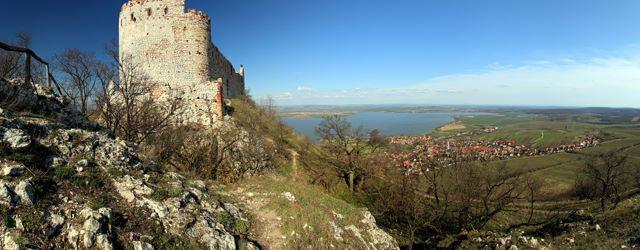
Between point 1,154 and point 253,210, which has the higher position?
point 1,154

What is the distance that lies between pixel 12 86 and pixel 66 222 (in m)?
6.76

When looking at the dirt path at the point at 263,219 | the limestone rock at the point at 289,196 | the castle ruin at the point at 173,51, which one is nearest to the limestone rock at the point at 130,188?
the dirt path at the point at 263,219

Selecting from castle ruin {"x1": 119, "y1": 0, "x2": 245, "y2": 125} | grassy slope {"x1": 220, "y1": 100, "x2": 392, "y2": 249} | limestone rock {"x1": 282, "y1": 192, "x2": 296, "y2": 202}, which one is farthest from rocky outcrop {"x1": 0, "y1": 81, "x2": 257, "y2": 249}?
castle ruin {"x1": 119, "y1": 0, "x2": 245, "y2": 125}

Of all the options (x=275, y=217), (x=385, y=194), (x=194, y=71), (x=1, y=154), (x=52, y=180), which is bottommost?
(x=385, y=194)

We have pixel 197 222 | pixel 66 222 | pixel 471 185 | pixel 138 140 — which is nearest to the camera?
pixel 66 222

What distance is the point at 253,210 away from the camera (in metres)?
10.7

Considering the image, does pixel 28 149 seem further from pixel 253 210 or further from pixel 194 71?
pixel 194 71

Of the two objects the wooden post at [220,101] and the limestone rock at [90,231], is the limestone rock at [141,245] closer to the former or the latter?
the limestone rock at [90,231]

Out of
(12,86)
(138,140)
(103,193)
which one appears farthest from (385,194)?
(12,86)

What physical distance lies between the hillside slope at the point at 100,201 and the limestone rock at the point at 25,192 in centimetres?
2

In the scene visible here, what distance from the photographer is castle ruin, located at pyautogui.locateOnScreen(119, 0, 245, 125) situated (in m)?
20.4

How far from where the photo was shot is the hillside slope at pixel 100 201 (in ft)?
19.2

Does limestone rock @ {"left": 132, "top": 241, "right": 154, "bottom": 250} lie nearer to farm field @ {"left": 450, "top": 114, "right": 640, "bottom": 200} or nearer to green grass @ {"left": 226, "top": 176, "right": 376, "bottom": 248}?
green grass @ {"left": 226, "top": 176, "right": 376, "bottom": 248}

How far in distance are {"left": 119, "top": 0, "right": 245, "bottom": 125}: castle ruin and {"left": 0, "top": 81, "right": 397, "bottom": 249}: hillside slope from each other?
951 centimetres
